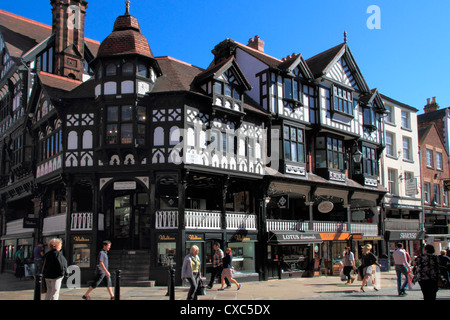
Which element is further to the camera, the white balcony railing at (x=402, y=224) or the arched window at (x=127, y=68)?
the white balcony railing at (x=402, y=224)

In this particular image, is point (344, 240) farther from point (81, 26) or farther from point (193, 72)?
point (81, 26)

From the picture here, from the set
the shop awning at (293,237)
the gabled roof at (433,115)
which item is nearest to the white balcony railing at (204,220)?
the shop awning at (293,237)

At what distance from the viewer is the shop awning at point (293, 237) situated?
22.1 meters

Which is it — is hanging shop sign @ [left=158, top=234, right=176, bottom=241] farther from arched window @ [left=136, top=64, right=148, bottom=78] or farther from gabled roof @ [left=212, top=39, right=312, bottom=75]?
gabled roof @ [left=212, top=39, right=312, bottom=75]

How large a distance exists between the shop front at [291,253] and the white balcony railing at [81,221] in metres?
8.43

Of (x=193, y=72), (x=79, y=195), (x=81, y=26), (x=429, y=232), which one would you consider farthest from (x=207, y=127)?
(x=429, y=232)

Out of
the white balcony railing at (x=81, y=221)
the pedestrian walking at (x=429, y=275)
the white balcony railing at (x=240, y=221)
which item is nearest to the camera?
the pedestrian walking at (x=429, y=275)

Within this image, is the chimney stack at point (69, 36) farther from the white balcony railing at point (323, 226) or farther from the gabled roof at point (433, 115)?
the gabled roof at point (433, 115)

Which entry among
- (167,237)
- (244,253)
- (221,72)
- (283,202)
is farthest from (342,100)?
(167,237)

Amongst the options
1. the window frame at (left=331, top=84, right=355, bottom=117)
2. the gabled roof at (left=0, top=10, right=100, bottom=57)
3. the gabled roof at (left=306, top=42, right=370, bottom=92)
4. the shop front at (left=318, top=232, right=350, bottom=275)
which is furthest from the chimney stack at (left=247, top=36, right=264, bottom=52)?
the shop front at (left=318, top=232, right=350, bottom=275)

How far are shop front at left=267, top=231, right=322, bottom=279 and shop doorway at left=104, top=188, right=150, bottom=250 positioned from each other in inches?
241

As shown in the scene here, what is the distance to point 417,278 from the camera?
9.89 metres
